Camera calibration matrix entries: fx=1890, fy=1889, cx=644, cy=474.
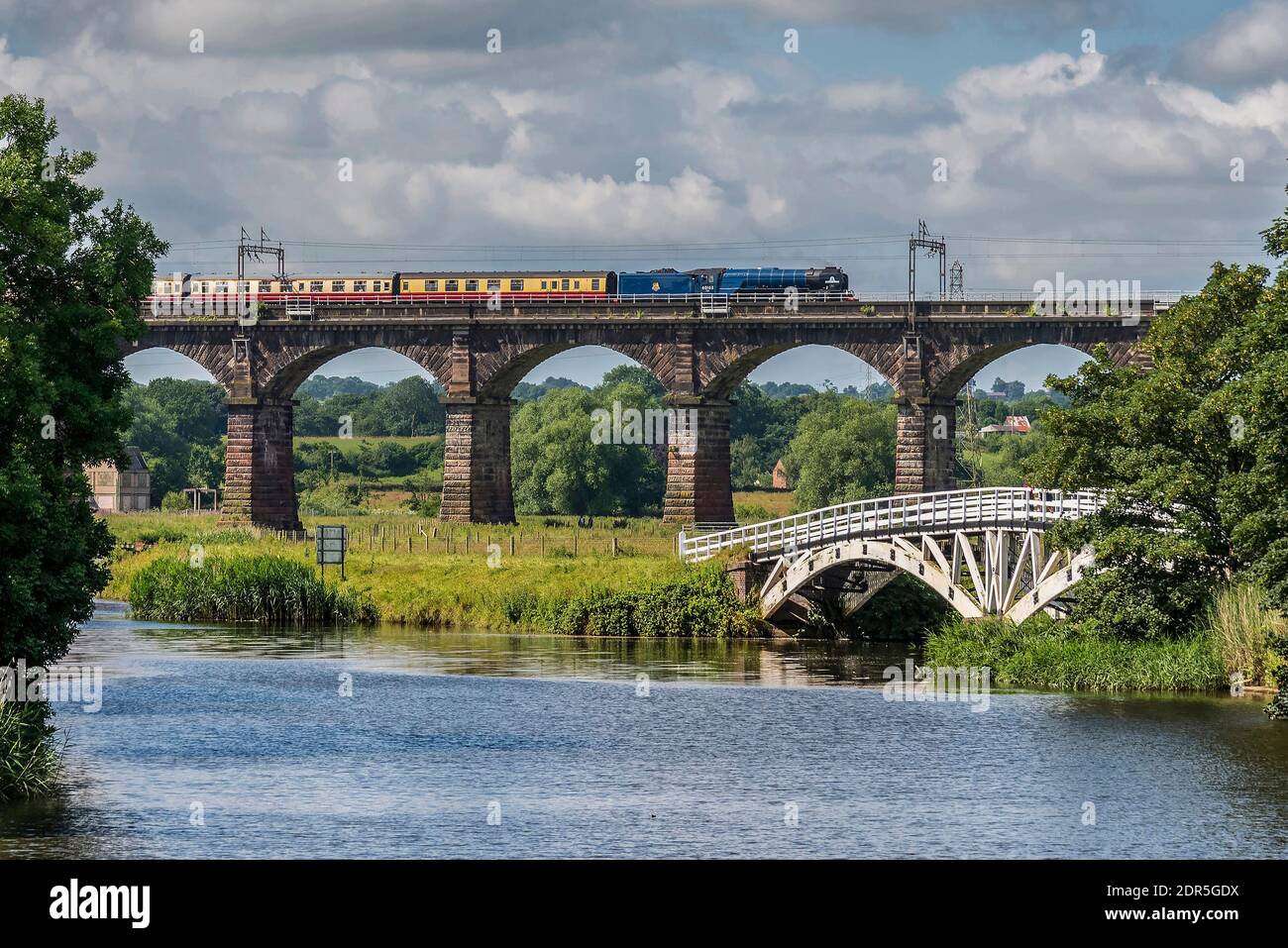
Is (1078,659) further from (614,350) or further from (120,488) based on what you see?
(120,488)

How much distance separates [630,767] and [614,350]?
46649 mm

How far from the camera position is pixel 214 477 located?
460 feet

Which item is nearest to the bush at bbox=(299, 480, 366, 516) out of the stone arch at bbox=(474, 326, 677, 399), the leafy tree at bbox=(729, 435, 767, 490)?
the stone arch at bbox=(474, 326, 677, 399)

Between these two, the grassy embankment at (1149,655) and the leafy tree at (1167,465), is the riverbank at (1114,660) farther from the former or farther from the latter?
the leafy tree at (1167,465)

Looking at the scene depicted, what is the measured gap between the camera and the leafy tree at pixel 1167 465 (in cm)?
4100

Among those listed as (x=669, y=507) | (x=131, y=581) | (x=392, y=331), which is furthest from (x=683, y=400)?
(x=131, y=581)

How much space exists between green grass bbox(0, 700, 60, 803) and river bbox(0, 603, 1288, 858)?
53 centimetres

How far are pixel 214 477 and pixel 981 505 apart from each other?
98.7 m

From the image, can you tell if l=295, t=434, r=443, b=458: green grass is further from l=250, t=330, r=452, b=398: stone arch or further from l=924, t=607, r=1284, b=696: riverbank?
l=924, t=607, r=1284, b=696: riverbank

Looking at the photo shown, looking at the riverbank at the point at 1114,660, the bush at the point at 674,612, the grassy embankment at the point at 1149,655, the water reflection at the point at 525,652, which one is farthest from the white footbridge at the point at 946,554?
the water reflection at the point at 525,652

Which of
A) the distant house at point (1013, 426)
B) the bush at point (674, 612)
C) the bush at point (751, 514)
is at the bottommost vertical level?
the bush at point (674, 612)

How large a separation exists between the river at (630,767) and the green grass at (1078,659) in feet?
3.38

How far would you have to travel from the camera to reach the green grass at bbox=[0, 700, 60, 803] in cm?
2955

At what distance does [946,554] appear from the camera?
2248 inches
